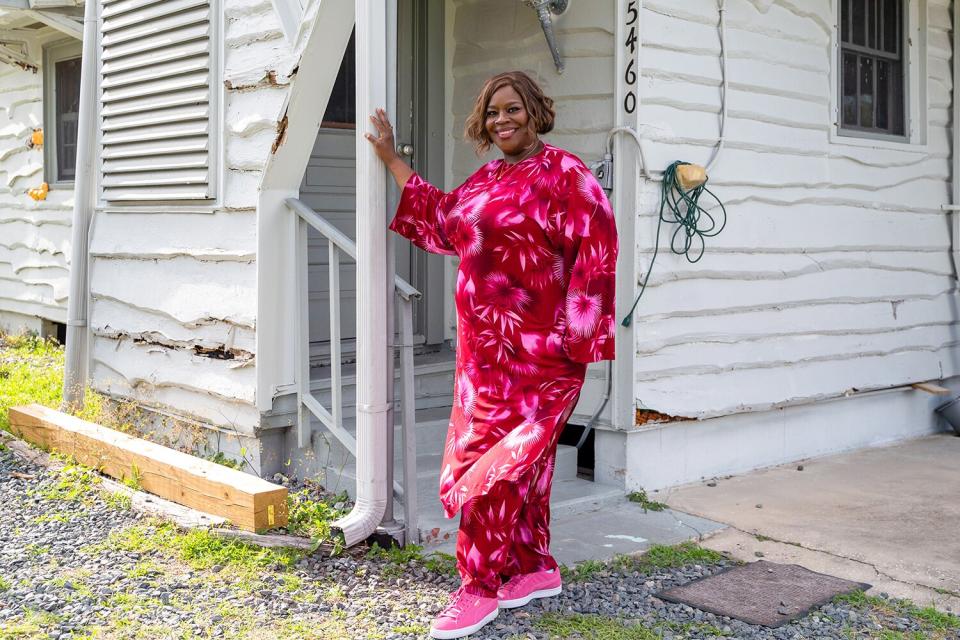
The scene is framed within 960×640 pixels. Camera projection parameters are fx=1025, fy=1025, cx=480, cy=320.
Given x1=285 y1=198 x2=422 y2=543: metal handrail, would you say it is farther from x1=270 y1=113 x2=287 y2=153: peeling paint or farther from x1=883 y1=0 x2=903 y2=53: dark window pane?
x1=883 y1=0 x2=903 y2=53: dark window pane

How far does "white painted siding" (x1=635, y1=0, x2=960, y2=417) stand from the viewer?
15.6ft

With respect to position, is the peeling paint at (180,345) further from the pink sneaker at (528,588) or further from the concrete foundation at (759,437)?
the pink sneaker at (528,588)

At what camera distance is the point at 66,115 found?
8547 mm

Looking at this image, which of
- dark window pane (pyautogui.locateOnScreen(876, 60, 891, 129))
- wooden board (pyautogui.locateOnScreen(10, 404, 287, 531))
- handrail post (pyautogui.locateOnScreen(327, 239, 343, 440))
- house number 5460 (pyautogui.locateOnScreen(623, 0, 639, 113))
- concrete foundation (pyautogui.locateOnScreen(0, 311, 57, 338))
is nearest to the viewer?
wooden board (pyautogui.locateOnScreen(10, 404, 287, 531))

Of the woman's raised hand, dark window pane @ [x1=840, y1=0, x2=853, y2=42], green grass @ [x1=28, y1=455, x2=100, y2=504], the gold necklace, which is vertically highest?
dark window pane @ [x1=840, y1=0, x2=853, y2=42]

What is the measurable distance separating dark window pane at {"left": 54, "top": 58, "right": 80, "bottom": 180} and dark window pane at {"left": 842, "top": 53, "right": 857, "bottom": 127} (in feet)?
19.7

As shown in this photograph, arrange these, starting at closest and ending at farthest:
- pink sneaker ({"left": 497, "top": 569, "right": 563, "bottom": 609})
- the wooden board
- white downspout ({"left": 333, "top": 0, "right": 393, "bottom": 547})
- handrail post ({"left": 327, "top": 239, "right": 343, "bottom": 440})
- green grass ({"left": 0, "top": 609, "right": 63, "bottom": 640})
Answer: green grass ({"left": 0, "top": 609, "right": 63, "bottom": 640}) < pink sneaker ({"left": 497, "top": 569, "right": 563, "bottom": 609}) < white downspout ({"left": 333, "top": 0, "right": 393, "bottom": 547}) < the wooden board < handrail post ({"left": 327, "top": 239, "right": 343, "bottom": 440})

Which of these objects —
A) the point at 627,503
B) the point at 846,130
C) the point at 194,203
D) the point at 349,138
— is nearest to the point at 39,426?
the point at 194,203

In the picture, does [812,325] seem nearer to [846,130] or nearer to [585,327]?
[846,130]

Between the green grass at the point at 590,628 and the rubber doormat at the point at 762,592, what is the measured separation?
0.31m

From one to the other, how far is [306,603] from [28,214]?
268 inches

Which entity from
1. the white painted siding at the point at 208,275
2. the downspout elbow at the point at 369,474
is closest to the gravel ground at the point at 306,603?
the downspout elbow at the point at 369,474

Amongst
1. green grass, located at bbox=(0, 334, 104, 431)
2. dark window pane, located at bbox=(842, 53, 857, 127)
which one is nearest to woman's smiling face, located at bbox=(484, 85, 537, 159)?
green grass, located at bbox=(0, 334, 104, 431)

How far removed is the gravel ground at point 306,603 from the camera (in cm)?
312
